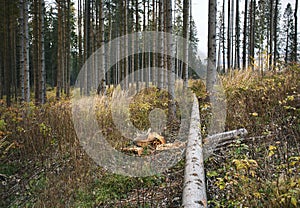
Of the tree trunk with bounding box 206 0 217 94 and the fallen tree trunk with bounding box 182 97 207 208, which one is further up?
the tree trunk with bounding box 206 0 217 94

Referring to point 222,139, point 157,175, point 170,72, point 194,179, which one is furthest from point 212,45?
point 194,179

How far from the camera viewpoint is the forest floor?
2.88 meters

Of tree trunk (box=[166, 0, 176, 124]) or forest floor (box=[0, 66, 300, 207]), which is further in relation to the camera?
tree trunk (box=[166, 0, 176, 124])

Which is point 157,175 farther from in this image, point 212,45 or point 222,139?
point 212,45

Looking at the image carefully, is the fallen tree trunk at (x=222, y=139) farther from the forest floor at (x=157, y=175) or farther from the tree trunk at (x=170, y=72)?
the tree trunk at (x=170, y=72)

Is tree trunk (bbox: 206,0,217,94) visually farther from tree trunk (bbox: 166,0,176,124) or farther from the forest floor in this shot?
the forest floor

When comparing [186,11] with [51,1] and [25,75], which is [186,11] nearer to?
[25,75]

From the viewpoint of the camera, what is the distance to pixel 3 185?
4.54 meters

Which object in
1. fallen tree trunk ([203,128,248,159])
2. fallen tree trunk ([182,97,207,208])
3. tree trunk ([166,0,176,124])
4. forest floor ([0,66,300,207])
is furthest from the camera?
tree trunk ([166,0,176,124])

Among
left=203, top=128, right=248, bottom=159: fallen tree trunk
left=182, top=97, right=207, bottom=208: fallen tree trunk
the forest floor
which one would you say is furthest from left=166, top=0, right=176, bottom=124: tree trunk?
left=182, top=97, right=207, bottom=208: fallen tree trunk

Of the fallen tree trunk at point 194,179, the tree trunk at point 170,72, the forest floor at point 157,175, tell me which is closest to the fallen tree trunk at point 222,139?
the forest floor at point 157,175

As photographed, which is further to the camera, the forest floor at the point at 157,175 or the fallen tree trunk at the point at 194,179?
the forest floor at the point at 157,175

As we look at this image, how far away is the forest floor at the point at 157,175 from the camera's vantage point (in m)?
2.88

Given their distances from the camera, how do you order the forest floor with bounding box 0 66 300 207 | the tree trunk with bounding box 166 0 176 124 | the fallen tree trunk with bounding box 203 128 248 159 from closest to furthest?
the forest floor with bounding box 0 66 300 207
the fallen tree trunk with bounding box 203 128 248 159
the tree trunk with bounding box 166 0 176 124
